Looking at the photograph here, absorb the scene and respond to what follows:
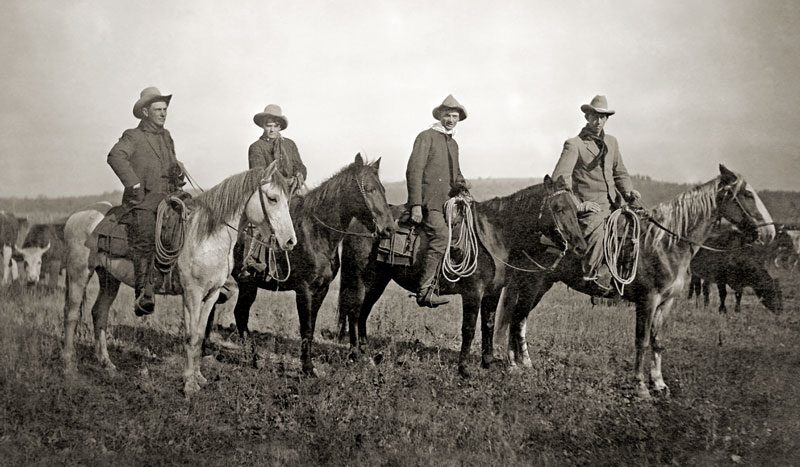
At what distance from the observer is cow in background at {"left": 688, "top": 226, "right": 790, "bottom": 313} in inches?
395

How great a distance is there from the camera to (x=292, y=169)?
8.53 metres

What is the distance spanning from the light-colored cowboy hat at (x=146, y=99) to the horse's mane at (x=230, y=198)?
4.55 feet

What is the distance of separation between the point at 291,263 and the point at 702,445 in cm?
522

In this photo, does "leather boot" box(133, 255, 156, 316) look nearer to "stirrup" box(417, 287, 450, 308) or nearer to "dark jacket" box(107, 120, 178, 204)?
"dark jacket" box(107, 120, 178, 204)

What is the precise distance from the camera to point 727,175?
7.23m

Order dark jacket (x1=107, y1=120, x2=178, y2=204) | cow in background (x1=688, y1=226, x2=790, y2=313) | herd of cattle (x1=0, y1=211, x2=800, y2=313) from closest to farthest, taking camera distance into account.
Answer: dark jacket (x1=107, y1=120, x2=178, y2=204), cow in background (x1=688, y1=226, x2=790, y2=313), herd of cattle (x1=0, y1=211, x2=800, y2=313)

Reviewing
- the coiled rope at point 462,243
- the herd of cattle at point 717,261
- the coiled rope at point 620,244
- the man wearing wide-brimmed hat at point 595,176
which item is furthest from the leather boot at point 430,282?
the herd of cattle at point 717,261

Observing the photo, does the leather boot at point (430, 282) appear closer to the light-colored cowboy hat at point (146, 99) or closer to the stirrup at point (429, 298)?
the stirrup at point (429, 298)

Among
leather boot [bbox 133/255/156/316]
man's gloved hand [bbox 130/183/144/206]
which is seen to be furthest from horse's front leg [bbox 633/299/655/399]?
man's gloved hand [bbox 130/183/144/206]

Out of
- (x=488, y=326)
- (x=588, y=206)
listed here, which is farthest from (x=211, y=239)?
(x=588, y=206)

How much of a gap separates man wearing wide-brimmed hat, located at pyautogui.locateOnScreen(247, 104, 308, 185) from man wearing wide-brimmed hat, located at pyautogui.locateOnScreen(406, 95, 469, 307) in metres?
1.83

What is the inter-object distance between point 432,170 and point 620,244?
2.74 metres

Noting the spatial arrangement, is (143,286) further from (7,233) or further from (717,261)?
(717,261)

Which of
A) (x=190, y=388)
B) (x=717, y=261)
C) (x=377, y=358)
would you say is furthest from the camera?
(x=717, y=261)
